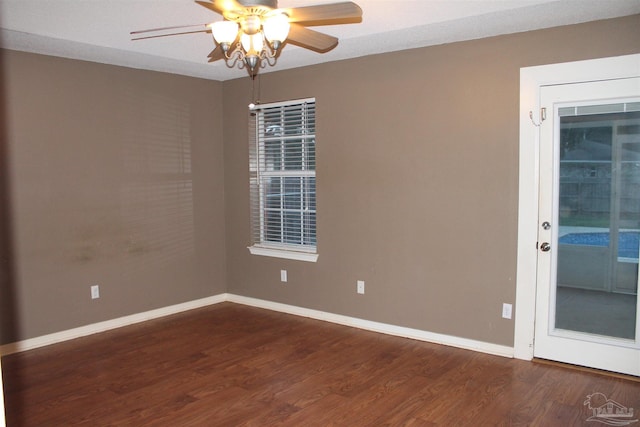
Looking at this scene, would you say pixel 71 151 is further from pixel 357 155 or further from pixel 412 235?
pixel 412 235

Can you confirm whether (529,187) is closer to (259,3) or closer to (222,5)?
(259,3)

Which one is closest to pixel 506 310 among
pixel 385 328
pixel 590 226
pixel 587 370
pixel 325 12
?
pixel 587 370

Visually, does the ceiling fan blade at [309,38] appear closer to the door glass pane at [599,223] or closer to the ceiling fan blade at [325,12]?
the ceiling fan blade at [325,12]

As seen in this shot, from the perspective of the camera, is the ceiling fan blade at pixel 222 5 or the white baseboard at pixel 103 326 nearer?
the ceiling fan blade at pixel 222 5

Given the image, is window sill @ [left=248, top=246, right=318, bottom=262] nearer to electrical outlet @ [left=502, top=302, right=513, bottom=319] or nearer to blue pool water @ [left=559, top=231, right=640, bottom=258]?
electrical outlet @ [left=502, top=302, right=513, bottom=319]

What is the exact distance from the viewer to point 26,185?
3.90 meters

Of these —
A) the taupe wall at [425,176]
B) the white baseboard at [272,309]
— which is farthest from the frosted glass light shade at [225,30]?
the white baseboard at [272,309]

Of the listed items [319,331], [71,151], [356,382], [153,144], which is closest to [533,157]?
[356,382]

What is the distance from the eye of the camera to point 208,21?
3.44 meters

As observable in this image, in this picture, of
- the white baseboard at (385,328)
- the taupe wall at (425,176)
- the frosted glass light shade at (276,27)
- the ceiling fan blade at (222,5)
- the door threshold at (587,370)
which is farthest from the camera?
the white baseboard at (385,328)

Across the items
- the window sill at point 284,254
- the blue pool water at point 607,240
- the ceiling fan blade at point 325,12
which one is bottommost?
the window sill at point 284,254

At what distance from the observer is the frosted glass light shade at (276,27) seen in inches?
94.0

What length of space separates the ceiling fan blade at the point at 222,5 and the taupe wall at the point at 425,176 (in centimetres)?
203

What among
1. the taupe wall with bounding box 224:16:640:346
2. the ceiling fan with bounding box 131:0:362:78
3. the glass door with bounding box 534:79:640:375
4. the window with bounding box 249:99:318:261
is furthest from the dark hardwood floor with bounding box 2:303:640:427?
the ceiling fan with bounding box 131:0:362:78
